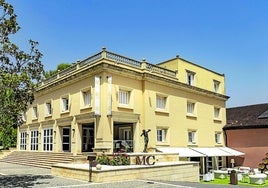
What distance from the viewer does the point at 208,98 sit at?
3597 centimetres

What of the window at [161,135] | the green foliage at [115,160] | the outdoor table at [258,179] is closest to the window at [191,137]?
the window at [161,135]

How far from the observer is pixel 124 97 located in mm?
26203

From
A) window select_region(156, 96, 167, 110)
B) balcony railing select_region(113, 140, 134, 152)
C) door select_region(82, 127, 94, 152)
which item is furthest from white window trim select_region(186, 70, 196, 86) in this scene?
door select_region(82, 127, 94, 152)

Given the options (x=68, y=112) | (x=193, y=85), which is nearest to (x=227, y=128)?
(x=193, y=85)

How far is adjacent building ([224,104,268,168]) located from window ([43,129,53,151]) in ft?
69.3

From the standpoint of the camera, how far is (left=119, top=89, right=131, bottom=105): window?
25.8 m

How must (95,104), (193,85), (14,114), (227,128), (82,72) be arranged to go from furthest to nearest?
(227,128)
(193,85)
(82,72)
(95,104)
(14,114)

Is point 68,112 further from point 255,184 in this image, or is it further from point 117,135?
point 255,184

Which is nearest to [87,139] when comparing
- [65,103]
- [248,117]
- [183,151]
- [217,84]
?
[65,103]

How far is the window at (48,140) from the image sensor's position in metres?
31.7

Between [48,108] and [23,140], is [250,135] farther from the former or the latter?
[23,140]

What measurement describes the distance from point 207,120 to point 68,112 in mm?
16222

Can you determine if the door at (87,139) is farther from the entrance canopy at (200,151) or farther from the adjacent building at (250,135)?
the adjacent building at (250,135)

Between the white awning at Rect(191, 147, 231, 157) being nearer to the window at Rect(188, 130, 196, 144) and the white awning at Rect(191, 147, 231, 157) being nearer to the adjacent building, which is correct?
the window at Rect(188, 130, 196, 144)
